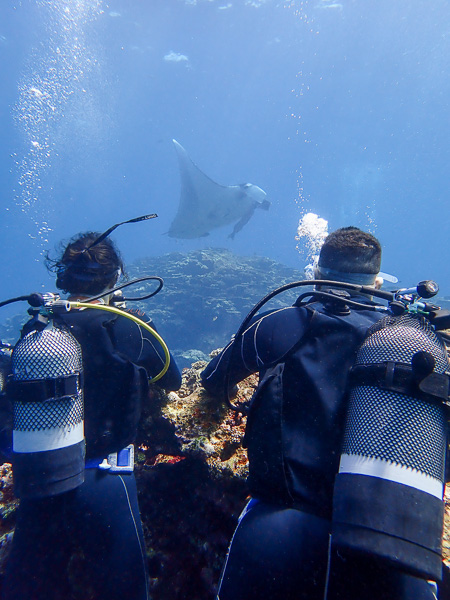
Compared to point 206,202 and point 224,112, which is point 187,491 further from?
point 224,112

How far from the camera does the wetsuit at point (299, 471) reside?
47.1 inches

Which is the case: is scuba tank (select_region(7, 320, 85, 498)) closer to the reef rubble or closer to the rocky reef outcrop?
the reef rubble

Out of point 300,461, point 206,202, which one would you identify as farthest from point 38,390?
point 206,202

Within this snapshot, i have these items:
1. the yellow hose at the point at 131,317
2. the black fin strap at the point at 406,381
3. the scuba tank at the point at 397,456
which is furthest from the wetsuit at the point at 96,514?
the black fin strap at the point at 406,381

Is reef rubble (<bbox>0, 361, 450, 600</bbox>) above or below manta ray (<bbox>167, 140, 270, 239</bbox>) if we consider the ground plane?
below

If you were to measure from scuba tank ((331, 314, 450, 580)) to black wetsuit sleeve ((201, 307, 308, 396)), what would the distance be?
0.45 m

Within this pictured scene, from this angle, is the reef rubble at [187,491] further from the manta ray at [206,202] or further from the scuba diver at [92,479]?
the manta ray at [206,202]

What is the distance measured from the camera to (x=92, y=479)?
6.55 ft

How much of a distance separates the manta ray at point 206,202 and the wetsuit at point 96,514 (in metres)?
16.6

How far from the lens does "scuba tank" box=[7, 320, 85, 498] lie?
1620 millimetres

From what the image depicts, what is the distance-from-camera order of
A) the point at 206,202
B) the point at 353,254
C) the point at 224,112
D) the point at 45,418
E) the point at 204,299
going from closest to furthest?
the point at 45,418
the point at 353,254
the point at 204,299
the point at 206,202
the point at 224,112

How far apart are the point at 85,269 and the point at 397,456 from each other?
7.72 feet

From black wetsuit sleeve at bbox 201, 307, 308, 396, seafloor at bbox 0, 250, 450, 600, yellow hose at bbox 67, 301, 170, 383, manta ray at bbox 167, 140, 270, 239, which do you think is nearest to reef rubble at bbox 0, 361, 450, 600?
seafloor at bbox 0, 250, 450, 600

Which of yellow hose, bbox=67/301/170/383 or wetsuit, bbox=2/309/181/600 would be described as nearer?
wetsuit, bbox=2/309/181/600
